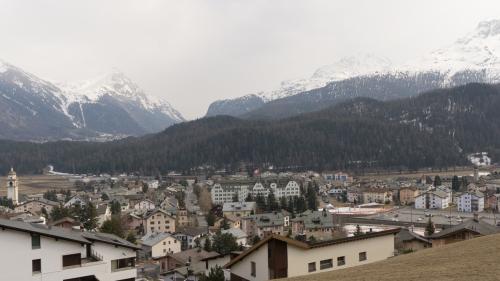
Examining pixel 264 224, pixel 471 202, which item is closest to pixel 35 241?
pixel 264 224

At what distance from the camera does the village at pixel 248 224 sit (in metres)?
17.6

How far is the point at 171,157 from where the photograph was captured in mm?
159000

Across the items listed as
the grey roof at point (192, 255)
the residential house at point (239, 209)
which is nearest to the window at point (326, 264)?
the grey roof at point (192, 255)

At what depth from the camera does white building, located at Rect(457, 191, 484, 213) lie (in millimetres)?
78938

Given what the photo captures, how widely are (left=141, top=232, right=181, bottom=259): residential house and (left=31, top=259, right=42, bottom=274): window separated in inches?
1144

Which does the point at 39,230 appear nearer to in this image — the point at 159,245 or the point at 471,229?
the point at 471,229

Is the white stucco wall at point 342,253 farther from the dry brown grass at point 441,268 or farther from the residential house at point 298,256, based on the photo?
the dry brown grass at point 441,268

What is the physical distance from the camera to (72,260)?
59.4ft

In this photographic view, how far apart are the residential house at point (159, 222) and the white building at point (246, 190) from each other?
92.3ft

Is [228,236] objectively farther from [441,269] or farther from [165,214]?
[441,269]

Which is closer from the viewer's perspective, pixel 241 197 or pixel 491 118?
pixel 241 197

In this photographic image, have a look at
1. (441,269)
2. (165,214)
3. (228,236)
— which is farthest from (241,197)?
(441,269)

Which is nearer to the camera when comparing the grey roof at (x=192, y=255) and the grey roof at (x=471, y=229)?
the grey roof at (x=471, y=229)

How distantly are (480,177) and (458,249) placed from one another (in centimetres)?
10459
